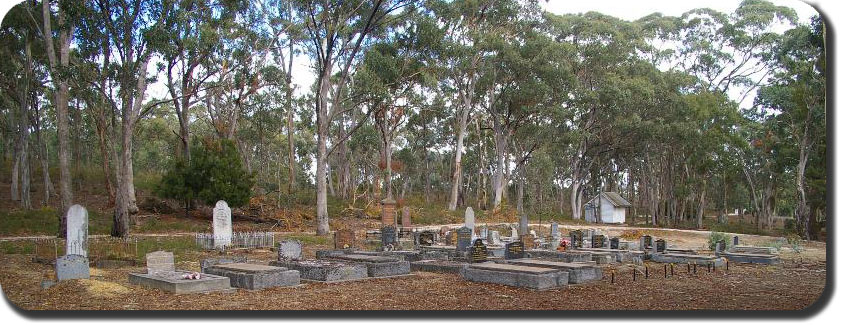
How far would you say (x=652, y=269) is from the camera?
1552cm

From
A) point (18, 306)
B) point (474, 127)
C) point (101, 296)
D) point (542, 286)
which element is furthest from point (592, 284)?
point (474, 127)

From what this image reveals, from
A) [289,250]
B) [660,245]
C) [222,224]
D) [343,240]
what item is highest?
[222,224]

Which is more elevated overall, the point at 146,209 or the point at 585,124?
the point at 585,124

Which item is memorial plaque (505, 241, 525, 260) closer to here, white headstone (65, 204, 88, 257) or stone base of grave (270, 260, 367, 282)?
stone base of grave (270, 260, 367, 282)

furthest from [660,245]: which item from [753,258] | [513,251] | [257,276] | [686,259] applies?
[257,276]

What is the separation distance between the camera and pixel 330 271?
1277 cm

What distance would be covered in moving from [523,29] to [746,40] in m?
17.9

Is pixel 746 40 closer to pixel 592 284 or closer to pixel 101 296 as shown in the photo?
pixel 592 284

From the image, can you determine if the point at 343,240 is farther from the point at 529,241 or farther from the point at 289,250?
the point at 529,241

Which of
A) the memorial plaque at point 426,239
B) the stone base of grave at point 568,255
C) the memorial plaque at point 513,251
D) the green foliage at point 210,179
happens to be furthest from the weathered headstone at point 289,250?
the green foliage at point 210,179

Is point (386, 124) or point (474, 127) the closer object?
point (386, 124)

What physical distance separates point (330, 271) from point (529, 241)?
1293 centimetres

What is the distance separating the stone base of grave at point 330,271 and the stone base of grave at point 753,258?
1104cm

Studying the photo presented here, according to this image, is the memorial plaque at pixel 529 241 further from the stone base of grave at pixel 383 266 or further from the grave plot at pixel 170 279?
the grave plot at pixel 170 279
